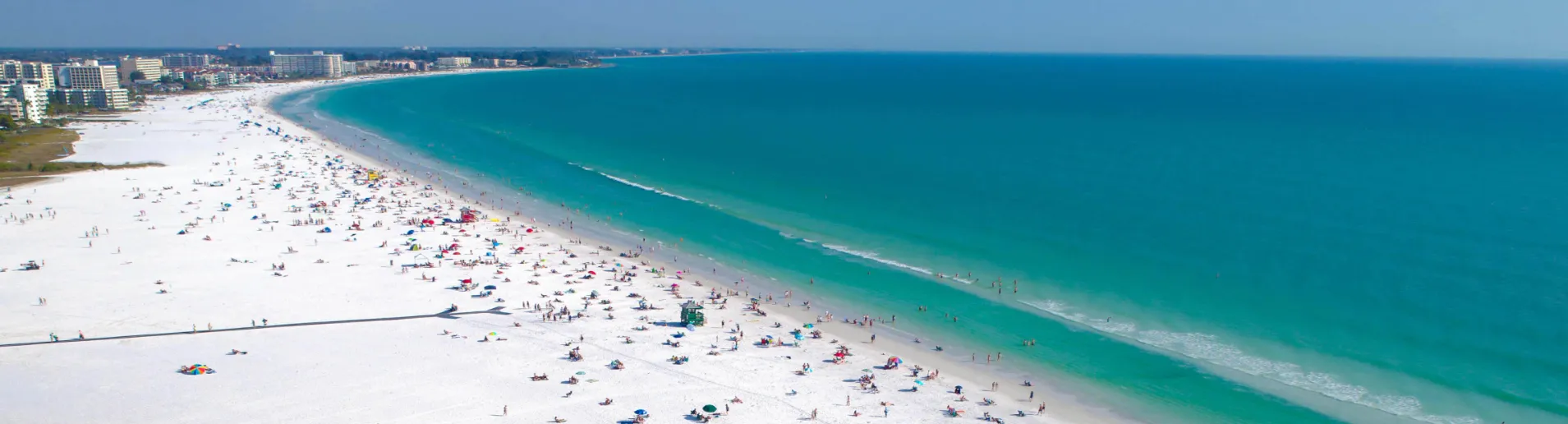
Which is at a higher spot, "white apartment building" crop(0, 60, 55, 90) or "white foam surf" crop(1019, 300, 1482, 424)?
"white foam surf" crop(1019, 300, 1482, 424)

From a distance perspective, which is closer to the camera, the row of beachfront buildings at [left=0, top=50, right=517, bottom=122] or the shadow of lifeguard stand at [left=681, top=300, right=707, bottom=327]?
the shadow of lifeguard stand at [left=681, top=300, right=707, bottom=327]

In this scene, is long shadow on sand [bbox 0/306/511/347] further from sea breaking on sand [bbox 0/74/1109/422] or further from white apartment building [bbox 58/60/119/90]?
white apartment building [bbox 58/60/119/90]

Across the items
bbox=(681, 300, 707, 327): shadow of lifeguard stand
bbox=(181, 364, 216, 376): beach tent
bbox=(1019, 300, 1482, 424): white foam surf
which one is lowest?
bbox=(181, 364, 216, 376): beach tent

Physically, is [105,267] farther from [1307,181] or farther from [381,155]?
[1307,181]

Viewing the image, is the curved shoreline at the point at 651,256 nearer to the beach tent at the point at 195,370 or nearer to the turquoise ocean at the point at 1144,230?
the turquoise ocean at the point at 1144,230

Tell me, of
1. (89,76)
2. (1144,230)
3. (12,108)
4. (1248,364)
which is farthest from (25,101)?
(1248,364)

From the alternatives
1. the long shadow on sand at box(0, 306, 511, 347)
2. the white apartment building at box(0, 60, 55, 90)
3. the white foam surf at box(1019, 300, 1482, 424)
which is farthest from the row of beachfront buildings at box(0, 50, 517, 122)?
the white foam surf at box(1019, 300, 1482, 424)

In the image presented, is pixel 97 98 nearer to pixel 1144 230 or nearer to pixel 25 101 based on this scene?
pixel 25 101
